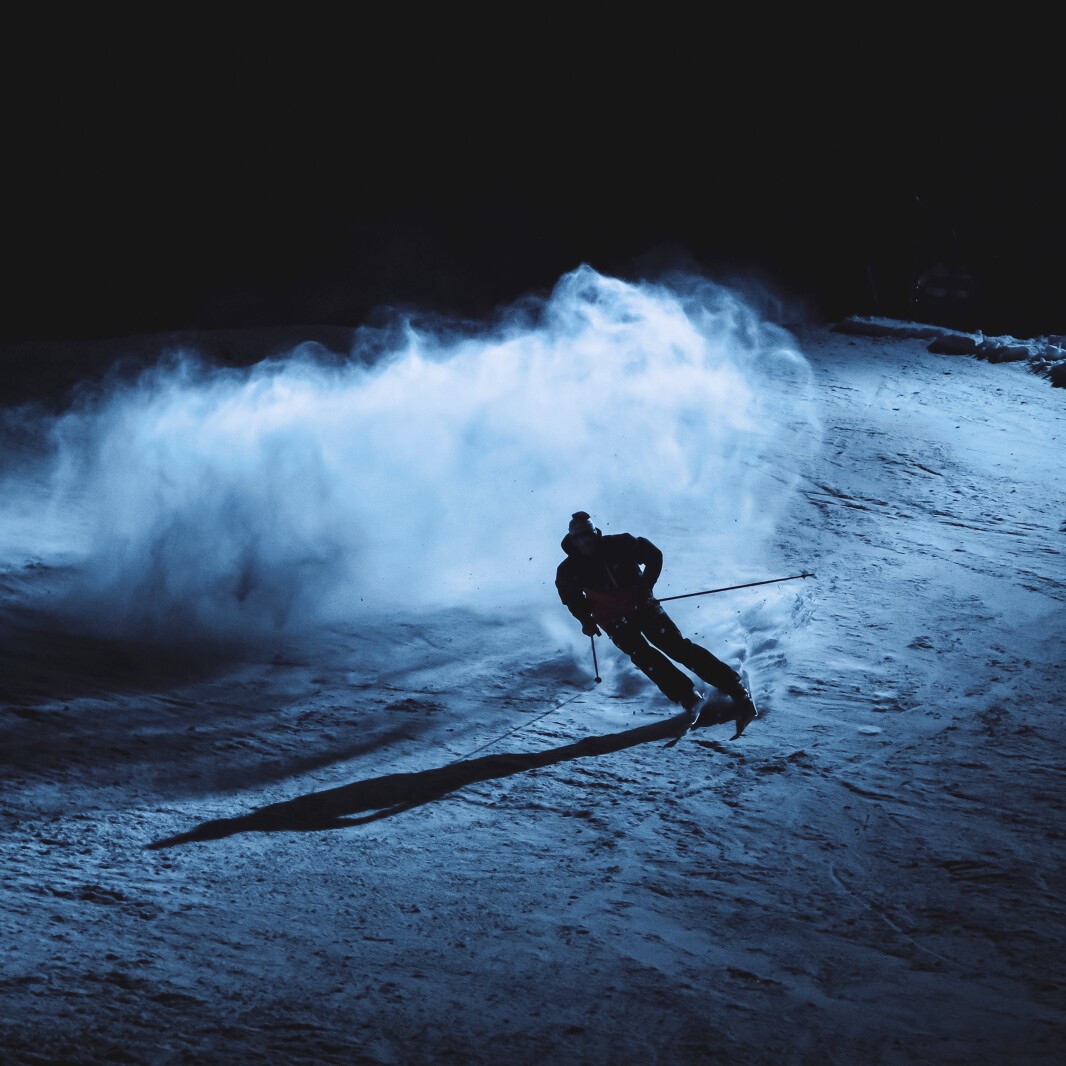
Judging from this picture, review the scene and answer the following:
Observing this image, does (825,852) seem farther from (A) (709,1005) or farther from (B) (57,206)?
(B) (57,206)

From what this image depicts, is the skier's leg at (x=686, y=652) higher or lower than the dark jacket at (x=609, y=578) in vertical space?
lower

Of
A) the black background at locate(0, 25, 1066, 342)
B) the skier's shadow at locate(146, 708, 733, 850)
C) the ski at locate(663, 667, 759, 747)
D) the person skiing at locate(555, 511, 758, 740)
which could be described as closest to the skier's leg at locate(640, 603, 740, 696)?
the person skiing at locate(555, 511, 758, 740)

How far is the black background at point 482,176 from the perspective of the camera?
16.0 m

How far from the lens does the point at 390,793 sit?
19.8ft

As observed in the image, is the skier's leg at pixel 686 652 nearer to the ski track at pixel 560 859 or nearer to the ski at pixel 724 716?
the ski at pixel 724 716

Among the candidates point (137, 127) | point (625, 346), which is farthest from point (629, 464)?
point (137, 127)

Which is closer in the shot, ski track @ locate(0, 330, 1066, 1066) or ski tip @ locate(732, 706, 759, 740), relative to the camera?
ski track @ locate(0, 330, 1066, 1066)

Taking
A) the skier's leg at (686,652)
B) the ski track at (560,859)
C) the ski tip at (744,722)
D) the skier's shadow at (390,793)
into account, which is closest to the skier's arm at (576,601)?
the skier's leg at (686,652)

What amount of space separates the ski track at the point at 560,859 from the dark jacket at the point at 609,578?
0.73 metres

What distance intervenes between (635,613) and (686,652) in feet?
1.50

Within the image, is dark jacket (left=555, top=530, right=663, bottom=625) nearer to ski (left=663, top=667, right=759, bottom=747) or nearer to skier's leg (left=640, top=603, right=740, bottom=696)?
skier's leg (left=640, top=603, right=740, bottom=696)

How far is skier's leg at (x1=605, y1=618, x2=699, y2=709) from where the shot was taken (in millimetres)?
7195

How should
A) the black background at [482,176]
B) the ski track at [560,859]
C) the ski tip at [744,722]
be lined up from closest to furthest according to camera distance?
the ski track at [560,859], the ski tip at [744,722], the black background at [482,176]

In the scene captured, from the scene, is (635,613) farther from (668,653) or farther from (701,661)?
(701,661)
